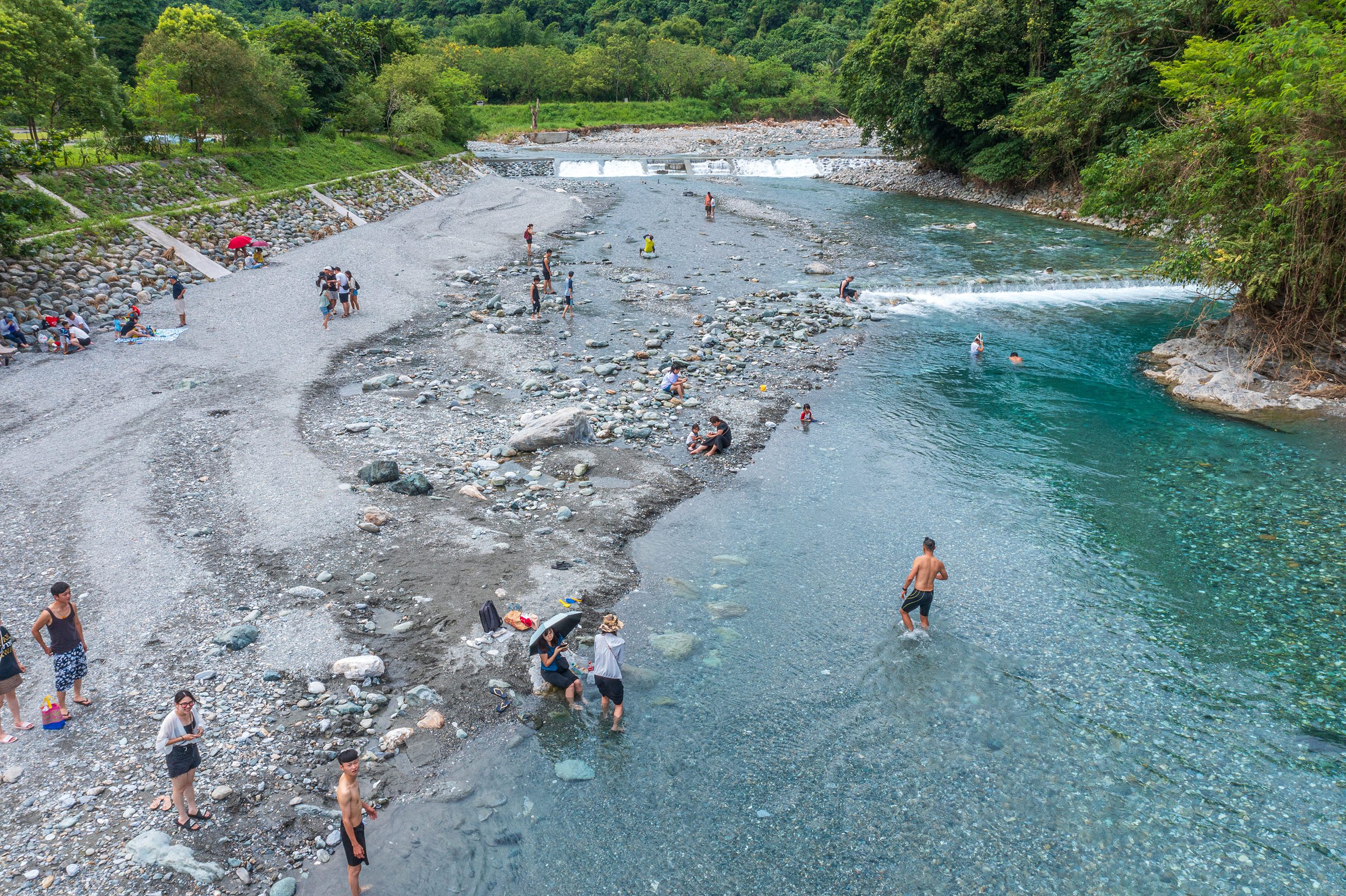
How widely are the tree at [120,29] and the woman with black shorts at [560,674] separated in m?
62.9

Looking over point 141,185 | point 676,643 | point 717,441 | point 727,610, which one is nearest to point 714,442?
point 717,441

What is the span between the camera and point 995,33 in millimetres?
52031

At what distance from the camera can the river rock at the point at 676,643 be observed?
1252 centimetres

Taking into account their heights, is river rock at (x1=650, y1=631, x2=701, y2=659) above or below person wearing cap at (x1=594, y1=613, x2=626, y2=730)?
below

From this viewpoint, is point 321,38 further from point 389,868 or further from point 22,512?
point 389,868

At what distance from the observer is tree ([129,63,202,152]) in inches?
1496

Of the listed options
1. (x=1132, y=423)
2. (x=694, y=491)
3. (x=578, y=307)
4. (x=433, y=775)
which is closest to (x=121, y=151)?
(x=578, y=307)

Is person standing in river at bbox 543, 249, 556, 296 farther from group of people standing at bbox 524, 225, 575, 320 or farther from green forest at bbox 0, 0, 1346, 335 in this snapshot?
green forest at bbox 0, 0, 1346, 335

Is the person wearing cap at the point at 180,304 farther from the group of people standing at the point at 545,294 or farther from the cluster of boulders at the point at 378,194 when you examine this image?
the cluster of boulders at the point at 378,194

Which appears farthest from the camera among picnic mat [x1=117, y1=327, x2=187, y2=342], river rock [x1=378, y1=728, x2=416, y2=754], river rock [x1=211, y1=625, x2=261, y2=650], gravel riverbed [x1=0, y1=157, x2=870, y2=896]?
picnic mat [x1=117, y1=327, x2=187, y2=342]

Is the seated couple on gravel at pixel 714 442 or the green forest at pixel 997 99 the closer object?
the seated couple on gravel at pixel 714 442

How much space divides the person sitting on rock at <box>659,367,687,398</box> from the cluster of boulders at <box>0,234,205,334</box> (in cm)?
1999

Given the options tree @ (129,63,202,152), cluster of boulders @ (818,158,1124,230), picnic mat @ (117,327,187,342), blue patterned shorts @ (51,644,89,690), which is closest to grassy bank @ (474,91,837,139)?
cluster of boulders @ (818,158,1124,230)

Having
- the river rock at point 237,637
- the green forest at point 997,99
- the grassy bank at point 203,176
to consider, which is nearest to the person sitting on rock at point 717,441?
the river rock at point 237,637
